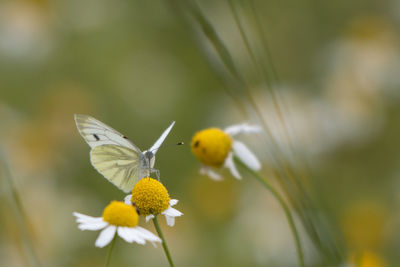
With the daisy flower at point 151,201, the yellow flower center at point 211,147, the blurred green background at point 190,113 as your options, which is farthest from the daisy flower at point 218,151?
the blurred green background at point 190,113

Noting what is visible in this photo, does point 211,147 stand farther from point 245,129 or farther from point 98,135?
point 98,135

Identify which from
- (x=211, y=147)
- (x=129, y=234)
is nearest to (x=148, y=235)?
(x=129, y=234)

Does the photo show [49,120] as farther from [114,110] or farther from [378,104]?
[378,104]

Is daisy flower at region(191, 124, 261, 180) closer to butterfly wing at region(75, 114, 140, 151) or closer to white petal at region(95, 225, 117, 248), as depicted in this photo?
butterfly wing at region(75, 114, 140, 151)

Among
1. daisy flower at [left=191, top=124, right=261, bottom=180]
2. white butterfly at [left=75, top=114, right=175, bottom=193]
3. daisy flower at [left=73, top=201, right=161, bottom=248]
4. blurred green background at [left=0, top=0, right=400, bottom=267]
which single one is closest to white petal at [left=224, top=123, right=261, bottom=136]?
daisy flower at [left=191, top=124, right=261, bottom=180]

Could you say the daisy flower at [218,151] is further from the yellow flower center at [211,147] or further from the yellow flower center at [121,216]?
the yellow flower center at [121,216]

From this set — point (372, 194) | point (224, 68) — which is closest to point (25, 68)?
point (372, 194)
